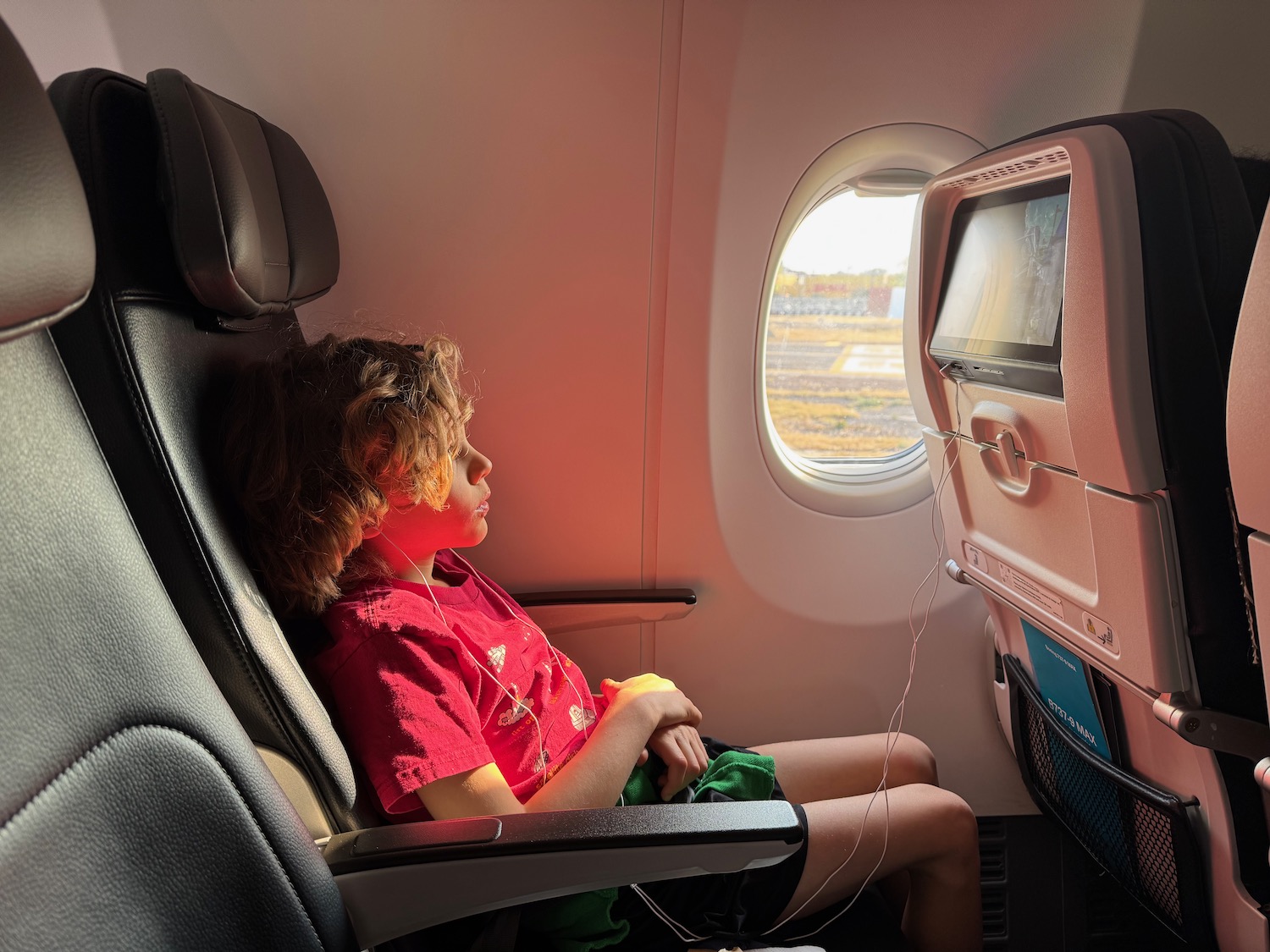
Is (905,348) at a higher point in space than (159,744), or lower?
higher

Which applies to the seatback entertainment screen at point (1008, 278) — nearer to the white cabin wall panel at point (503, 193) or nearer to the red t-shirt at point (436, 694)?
the white cabin wall panel at point (503, 193)

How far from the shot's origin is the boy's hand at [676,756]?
4.72ft

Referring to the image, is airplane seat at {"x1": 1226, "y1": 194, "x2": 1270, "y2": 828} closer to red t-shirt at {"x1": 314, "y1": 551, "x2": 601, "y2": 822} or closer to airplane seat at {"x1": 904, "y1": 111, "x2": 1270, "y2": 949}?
airplane seat at {"x1": 904, "y1": 111, "x2": 1270, "y2": 949}

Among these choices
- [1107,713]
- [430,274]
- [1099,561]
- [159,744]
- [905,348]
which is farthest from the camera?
[430,274]

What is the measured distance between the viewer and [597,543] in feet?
6.51

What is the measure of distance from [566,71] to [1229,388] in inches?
51.6

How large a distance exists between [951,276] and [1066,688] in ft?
2.38

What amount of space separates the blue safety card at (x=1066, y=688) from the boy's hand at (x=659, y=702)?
1.99ft

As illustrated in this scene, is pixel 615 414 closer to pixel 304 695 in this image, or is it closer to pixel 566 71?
pixel 566 71

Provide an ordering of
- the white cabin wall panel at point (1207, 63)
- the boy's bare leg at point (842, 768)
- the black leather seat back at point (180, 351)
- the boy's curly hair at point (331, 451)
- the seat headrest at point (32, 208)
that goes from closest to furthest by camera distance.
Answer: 1. the seat headrest at point (32, 208)
2. the black leather seat back at point (180, 351)
3. the boy's curly hair at point (331, 451)
4. the boy's bare leg at point (842, 768)
5. the white cabin wall panel at point (1207, 63)

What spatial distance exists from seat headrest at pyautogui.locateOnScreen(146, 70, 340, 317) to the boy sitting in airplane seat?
15 cm

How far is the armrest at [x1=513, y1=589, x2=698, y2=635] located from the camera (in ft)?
6.25

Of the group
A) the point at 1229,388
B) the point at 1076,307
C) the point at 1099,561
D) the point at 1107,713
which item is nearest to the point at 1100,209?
the point at 1076,307

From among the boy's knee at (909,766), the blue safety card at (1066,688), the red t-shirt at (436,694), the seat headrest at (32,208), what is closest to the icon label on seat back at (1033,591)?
the blue safety card at (1066,688)
